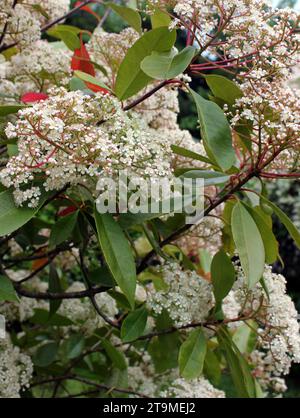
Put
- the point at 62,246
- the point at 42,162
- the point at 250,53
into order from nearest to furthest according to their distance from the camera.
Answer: the point at 42,162 → the point at 250,53 → the point at 62,246

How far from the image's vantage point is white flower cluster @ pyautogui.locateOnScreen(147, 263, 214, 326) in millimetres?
1350

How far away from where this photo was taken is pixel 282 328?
137 cm

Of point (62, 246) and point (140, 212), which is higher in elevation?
point (140, 212)

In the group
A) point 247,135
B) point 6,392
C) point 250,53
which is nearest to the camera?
point 250,53

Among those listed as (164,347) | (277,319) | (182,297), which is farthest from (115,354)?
(277,319)

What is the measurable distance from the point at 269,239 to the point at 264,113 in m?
0.27

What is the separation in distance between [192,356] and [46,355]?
2.15 ft

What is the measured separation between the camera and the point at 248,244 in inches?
45.7

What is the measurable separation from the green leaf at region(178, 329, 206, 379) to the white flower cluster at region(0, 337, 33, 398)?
1.48 feet

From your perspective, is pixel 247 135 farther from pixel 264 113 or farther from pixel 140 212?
pixel 140 212

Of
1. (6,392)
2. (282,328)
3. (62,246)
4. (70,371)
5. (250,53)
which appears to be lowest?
(70,371)

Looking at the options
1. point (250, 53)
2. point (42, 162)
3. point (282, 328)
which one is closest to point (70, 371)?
point (282, 328)

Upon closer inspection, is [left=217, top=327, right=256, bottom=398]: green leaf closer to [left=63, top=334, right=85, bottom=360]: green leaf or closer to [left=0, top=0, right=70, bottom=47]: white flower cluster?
[left=63, top=334, right=85, bottom=360]: green leaf

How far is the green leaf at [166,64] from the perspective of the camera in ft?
3.62
